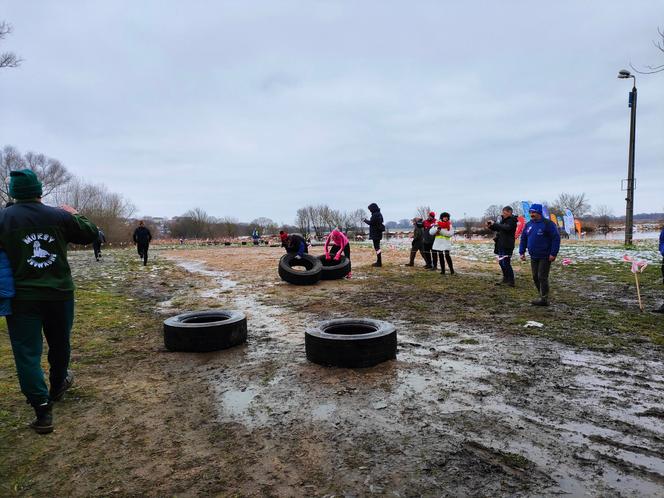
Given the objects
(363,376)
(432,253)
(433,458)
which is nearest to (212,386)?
(363,376)

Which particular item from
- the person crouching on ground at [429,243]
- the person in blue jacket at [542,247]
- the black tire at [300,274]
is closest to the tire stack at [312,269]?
the black tire at [300,274]

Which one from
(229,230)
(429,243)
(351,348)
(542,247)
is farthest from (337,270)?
(229,230)

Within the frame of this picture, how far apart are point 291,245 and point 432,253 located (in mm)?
4729

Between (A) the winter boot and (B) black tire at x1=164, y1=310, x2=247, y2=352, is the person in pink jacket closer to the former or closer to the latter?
(A) the winter boot

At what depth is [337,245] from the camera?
12.9 m

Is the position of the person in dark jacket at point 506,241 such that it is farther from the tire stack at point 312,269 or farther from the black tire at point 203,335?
the black tire at point 203,335

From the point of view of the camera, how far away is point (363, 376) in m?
4.38

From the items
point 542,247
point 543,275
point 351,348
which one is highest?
point 542,247

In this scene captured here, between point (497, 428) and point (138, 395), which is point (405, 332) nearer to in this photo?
point (497, 428)

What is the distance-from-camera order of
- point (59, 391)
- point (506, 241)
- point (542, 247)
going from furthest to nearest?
point (506, 241) < point (542, 247) < point (59, 391)

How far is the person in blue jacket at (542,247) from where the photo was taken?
757cm

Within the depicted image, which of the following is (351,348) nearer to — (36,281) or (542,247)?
(36,281)

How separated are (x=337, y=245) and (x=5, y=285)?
10.1 m

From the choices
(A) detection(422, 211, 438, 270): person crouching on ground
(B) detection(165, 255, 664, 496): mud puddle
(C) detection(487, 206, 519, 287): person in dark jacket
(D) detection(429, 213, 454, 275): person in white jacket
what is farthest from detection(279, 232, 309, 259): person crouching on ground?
(B) detection(165, 255, 664, 496): mud puddle
